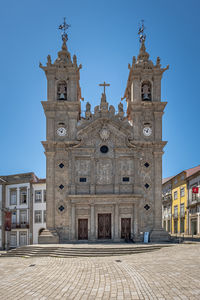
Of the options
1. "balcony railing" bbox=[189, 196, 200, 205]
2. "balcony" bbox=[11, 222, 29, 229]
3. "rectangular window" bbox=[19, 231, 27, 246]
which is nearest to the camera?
"rectangular window" bbox=[19, 231, 27, 246]

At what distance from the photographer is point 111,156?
2784cm

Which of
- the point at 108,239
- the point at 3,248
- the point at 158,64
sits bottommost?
the point at 3,248

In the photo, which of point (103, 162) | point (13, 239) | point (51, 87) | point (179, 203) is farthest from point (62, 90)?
point (179, 203)

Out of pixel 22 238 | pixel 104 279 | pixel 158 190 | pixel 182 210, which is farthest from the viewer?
pixel 182 210

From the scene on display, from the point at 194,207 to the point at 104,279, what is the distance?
29195mm

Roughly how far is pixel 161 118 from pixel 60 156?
10.7m

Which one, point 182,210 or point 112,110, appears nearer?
point 112,110

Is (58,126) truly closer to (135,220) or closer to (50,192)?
(50,192)

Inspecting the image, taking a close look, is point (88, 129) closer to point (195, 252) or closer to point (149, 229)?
point (149, 229)

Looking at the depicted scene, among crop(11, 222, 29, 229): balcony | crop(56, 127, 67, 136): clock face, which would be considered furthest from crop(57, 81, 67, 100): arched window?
crop(11, 222, 29, 229): balcony

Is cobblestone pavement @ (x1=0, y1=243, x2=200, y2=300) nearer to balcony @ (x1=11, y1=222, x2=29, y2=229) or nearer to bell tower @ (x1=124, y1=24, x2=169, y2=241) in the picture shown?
bell tower @ (x1=124, y1=24, x2=169, y2=241)

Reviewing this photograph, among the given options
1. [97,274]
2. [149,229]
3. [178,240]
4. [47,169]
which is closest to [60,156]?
[47,169]

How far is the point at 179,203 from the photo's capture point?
4547 centimetres

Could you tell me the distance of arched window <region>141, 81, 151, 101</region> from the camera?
96.9ft
